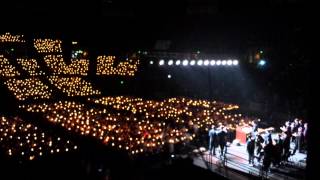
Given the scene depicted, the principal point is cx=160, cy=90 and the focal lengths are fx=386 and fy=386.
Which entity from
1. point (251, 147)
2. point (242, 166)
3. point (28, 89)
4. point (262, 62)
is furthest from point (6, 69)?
point (262, 62)

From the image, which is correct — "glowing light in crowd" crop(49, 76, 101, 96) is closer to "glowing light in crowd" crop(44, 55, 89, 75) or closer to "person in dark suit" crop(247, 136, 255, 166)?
"glowing light in crowd" crop(44, 55, 89, 75)

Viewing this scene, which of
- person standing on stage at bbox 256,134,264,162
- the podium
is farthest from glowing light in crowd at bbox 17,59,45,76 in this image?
person standing on stage at bbox 256,134,264,162

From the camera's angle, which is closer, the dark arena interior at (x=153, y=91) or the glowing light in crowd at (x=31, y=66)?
the dark arena interior at (x=153, y=91)

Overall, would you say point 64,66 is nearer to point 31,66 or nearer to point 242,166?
point 31,66

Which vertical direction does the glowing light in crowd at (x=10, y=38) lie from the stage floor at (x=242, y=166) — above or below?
above

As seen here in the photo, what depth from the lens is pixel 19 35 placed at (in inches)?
1026

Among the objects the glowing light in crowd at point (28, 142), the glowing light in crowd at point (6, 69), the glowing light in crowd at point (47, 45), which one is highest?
the glowing light in crowd at point (47, 45)

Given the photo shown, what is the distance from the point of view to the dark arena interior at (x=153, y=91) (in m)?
13.0

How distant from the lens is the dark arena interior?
13.0 meters

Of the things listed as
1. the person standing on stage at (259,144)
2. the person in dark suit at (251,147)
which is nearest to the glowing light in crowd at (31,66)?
the person standing on stage at (259,144)

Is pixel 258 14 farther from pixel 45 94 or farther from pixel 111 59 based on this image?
pixel 45 94

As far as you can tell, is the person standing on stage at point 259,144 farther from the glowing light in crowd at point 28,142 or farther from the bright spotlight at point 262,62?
the bright spotlight at point 262,62

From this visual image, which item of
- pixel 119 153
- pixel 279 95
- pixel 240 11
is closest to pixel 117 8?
pixel 119 153

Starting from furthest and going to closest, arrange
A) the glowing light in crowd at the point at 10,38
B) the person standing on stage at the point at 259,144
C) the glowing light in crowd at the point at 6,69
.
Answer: the glowing light in crowd at the point at 10,38 → the glowing light in crowd at the point at 6,69 → the person standing on stage at the point at 259,144
